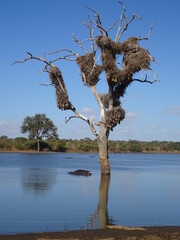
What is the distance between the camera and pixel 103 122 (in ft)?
75.4

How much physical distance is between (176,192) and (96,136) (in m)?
8.11

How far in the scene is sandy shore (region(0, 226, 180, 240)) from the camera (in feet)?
24.7

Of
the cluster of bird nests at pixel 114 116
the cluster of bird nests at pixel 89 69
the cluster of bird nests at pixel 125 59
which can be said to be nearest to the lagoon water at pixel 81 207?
the cluster of bird nests at pixel 114 116

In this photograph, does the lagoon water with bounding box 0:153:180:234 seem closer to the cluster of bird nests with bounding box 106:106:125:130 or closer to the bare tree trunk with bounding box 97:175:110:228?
the bare tree trunk with bounding box 97:175:110:228

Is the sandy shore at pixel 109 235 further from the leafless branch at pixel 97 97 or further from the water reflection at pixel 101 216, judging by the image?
the leafless branch at pixel 97 97

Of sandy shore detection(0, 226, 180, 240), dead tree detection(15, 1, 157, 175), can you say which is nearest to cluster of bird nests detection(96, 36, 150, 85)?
dead tree detection(15, 1, 157, 175)

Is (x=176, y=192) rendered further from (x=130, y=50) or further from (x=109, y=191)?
(x=130, y=50)

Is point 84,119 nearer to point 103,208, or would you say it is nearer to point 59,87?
point 59,87

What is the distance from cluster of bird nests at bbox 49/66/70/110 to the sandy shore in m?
15.9

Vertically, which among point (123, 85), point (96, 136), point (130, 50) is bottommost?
point (96, 136)

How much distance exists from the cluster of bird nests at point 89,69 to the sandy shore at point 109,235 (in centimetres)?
1556

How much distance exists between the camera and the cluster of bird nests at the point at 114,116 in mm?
22734

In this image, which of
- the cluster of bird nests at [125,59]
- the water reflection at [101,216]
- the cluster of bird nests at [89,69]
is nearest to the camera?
Answer: the water reflection at [101,216]

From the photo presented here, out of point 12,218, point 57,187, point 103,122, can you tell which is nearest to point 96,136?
point 103,122
